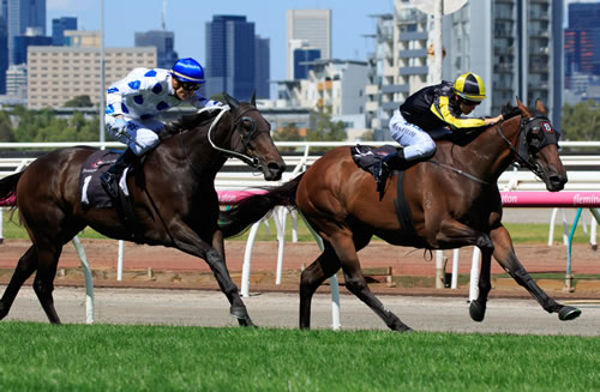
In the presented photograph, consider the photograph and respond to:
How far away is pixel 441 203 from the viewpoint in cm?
834

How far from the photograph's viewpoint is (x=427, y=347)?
23.0 ft

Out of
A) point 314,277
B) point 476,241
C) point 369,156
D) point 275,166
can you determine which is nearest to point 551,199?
point 369,156

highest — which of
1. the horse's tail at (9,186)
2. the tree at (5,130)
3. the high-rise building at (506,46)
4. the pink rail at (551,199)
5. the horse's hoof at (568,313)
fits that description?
the high-rise building at (506,46)

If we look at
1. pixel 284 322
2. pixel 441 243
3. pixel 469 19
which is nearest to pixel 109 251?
pixel 284 322

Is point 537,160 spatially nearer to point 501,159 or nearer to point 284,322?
point 501,159

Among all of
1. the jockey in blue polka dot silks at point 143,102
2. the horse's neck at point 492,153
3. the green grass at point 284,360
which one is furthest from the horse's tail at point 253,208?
the green grass at point 284,360

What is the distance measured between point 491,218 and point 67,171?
2.86 meters

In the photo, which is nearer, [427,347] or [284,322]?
[427,347]

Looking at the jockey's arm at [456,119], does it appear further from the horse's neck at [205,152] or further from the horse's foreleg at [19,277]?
the horse's foreleg at [19,277]

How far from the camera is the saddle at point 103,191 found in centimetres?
852

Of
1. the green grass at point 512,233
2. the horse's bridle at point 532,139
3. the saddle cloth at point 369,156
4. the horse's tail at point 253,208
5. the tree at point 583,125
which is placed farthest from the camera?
the tree at point 583,125

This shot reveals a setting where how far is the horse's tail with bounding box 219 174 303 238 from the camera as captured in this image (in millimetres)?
9297

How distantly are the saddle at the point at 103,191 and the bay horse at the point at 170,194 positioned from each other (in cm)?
4

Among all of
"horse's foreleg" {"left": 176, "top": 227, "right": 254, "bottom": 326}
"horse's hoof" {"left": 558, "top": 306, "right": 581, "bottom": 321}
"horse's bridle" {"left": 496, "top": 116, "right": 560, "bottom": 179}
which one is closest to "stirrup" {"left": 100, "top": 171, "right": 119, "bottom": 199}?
"horse's foreleg" {"left": 176, "top": 227, "right": 254, "bottom": 326}
